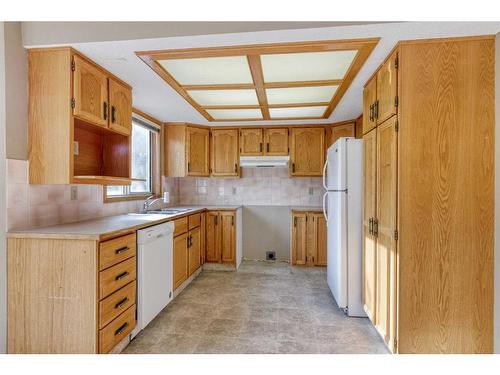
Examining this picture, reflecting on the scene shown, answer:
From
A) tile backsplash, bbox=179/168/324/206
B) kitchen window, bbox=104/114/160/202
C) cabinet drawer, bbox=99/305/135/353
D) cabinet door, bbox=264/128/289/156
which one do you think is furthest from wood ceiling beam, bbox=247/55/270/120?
cabinet drawer, bbox=99/305/135/353

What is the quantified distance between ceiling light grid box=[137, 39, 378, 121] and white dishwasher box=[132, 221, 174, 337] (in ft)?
4.30

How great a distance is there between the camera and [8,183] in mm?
1731

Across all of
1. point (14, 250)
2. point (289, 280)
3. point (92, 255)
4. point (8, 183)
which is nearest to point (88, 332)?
point (92, 255)

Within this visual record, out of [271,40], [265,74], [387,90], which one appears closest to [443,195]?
[387,90]

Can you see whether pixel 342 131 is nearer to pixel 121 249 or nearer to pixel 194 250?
pixel 194 250

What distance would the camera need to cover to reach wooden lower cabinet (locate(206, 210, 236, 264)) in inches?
150

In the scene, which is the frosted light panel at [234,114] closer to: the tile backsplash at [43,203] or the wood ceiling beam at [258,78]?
the wood ceiling beam at [258,78]

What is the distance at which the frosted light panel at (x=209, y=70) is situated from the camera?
80.5 inches

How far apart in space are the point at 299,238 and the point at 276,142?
145 centimetres

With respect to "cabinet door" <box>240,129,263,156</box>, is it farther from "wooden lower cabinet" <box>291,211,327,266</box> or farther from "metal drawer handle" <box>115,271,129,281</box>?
"metal drawer handle" <box>115,271,129,281</box>

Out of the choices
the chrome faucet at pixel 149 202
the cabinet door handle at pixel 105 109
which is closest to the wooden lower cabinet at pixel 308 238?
the chrome faucet at pixel 149 202

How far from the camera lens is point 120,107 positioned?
2355mm

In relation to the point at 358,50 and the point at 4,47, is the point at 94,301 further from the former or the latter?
the point at 358,50

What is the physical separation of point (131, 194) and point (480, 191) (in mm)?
3191
